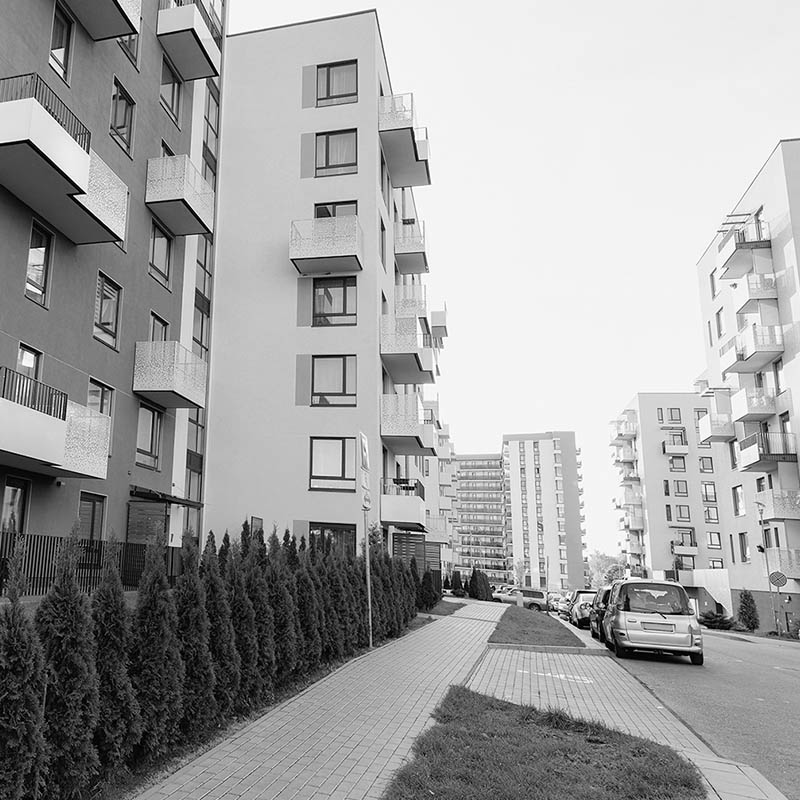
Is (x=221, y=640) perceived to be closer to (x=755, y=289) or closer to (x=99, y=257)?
(x=99, y=257)

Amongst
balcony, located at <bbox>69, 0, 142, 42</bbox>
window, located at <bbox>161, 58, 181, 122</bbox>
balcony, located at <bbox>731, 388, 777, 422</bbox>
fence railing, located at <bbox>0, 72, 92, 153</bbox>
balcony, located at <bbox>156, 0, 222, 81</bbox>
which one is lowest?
balcony, located at <bbox>731, 388, 777, 422</bbox>

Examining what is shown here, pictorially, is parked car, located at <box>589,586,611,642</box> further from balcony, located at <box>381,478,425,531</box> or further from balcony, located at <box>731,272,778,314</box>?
balcony, located at <box>731,272,778,314</box>

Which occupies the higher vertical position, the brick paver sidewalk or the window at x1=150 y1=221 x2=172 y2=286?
the window at x1=150 y1=221 x2=172 y2=286

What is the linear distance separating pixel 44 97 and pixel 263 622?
40.7 ft

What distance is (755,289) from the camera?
115 feet

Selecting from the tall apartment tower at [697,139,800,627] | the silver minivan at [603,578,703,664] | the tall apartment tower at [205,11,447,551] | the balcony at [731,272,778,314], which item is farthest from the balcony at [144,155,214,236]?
the balcony at [731,272,778,314]

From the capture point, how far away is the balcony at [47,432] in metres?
13.5

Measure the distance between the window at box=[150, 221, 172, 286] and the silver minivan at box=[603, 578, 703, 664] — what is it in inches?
611

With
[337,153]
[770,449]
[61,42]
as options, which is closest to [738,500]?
[770,449]

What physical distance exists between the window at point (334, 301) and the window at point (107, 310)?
382 inches

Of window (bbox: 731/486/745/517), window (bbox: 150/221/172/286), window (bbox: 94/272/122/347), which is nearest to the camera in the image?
window (bbox: 94/272/122/347)

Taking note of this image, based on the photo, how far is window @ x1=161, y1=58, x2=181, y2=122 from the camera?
72.9 feet

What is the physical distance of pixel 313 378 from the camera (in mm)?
27125

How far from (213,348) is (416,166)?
40.1 ft
